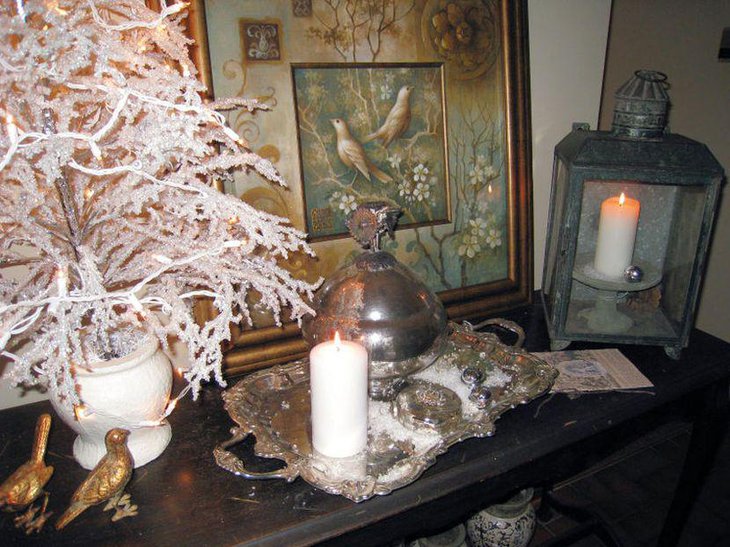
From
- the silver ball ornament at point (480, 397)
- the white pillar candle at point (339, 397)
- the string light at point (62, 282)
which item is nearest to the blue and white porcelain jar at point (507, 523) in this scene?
the silver ball ornament at point (480, 397)

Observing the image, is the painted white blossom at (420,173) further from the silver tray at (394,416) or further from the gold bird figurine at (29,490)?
the gold bird figurine at (29,490)

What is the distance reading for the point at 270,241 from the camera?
647 mm

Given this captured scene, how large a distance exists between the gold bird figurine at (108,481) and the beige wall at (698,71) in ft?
6.11

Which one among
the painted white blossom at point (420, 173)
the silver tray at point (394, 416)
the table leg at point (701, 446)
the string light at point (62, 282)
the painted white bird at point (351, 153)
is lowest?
A: the table leg at point (701, 446)

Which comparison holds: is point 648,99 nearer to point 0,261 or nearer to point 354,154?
point 354,154

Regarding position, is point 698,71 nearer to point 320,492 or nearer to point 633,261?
point 633,261

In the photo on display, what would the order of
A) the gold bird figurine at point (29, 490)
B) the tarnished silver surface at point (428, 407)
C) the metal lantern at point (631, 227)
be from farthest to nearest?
the metal lantern at point (631, 227) → the tarnished silver surface at point (428, 407) → the gold bird figurine at point (29, 490)

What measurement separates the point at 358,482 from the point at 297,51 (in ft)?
2.20

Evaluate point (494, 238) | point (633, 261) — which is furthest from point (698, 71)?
point (494, 238)

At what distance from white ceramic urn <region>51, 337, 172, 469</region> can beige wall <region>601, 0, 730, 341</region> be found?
1.80 m

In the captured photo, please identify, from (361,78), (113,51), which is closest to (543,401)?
(361,78)

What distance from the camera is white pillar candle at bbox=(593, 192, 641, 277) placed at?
3.40 ft

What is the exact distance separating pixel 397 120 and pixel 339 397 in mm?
541

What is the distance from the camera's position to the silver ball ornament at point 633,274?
104 centimetres
